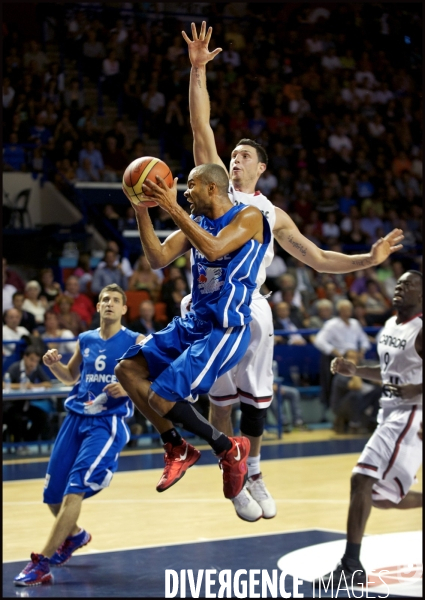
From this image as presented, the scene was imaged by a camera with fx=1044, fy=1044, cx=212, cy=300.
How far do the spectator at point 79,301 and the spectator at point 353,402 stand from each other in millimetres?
3542

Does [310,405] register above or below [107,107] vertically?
below

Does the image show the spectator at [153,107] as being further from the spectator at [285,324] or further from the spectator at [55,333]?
the spectator at [55,333]

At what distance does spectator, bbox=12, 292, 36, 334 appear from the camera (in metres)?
13.0

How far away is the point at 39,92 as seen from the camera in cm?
1648

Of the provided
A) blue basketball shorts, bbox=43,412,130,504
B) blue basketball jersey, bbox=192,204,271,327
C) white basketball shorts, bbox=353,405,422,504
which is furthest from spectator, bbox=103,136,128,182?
blue basketball jersey, bbox=192,204,271,327

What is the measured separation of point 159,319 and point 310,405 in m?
2.95

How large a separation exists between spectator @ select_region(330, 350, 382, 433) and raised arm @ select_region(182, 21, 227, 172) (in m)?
8.88

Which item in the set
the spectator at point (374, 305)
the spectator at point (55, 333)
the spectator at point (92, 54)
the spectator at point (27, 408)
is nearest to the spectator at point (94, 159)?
the spectator at point (92, 54)

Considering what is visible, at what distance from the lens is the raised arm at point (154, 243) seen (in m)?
5.21

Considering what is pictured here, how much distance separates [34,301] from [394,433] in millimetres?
6759

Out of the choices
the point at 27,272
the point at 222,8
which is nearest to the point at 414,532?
the point at 27,272

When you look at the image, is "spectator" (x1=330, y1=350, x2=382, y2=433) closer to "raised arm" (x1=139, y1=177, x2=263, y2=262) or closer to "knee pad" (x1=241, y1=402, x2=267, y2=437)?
"knee pad" (x1=241, y1=402, x2=267, y2=437)

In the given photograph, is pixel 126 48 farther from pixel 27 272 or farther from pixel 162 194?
pixel 162 194

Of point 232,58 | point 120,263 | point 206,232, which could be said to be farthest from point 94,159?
point 206,232
